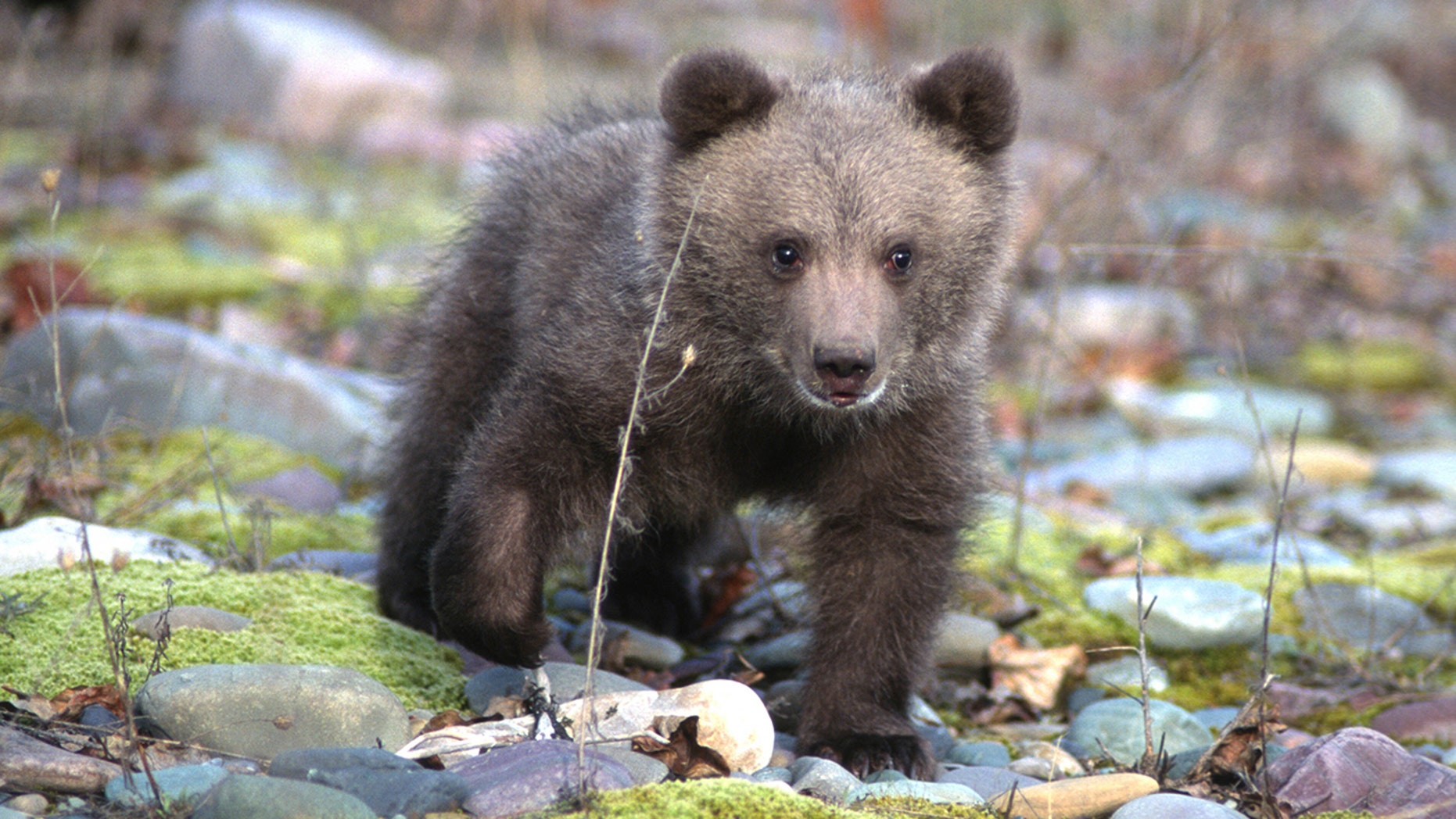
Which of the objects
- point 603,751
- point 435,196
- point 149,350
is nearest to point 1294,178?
point 435,196

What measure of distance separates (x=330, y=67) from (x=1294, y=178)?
9903mm

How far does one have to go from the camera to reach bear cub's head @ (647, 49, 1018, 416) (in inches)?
152

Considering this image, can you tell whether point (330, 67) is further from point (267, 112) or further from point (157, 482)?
point (157, 482)

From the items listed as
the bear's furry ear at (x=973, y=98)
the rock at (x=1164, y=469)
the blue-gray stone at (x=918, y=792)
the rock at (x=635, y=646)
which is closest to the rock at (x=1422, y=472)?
the rock at (x=1164, y=469)

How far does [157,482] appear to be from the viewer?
5344 mm

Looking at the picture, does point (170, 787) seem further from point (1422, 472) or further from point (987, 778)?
point (1422, 472)

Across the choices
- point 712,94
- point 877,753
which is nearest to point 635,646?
point 877,753

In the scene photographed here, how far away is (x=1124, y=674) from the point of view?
508cm

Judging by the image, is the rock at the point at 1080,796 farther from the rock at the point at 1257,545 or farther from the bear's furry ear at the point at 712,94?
the rock at the point at 1257,545

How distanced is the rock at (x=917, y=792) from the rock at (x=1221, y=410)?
5335 mm

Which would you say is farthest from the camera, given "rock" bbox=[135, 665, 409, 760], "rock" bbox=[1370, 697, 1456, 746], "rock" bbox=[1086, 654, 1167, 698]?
"rock" bbox=[1086, 654, 1167, 698]

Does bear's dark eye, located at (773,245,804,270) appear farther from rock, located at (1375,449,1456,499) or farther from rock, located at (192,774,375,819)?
rock, located at (1375,449,1456,499)

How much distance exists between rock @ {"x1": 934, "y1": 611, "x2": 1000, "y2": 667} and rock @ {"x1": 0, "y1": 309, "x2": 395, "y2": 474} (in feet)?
7.83

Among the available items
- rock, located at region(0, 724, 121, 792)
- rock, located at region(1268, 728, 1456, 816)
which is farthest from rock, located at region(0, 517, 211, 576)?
rock, located at region(1268, 728, 1456, 816)
